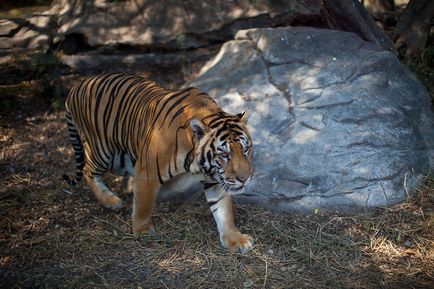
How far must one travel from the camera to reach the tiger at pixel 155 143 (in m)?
3.95

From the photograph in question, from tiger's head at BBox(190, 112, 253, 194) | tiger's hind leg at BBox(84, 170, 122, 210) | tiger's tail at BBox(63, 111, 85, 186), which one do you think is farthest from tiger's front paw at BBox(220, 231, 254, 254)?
tiger's tail at BBox(63, 111, 85, 186)

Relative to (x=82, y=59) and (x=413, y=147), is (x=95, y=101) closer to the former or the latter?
(x=82, y=59)

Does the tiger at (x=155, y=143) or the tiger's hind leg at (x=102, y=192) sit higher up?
the tiger at (x=155, y=143)

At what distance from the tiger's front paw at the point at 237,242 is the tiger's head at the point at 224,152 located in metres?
0.50

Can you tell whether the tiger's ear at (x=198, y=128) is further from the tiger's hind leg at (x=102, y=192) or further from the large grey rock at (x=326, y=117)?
the tiger's hind leg at (x=102, y=192)

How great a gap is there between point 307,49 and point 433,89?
170 centimetres

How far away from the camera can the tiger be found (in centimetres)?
395

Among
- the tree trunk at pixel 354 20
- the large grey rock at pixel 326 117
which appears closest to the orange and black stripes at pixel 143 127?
the large grey rock at pixel 326 117

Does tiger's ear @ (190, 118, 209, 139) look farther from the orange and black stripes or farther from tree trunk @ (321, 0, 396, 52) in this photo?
tree trunk @ (321, 0, 396, 52)

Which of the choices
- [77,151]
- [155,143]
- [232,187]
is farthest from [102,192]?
[232,187]

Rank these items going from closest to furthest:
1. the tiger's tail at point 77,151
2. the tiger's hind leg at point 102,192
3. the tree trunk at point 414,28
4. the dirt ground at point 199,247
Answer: the dirt ground at point 199,247 → the tiger's hind leg at point 102,192 → the tiger's tail at point 77,151 → the tree trunk at point 414,28

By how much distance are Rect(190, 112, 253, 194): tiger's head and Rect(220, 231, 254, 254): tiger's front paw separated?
50cm

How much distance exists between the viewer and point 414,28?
23.3 ft

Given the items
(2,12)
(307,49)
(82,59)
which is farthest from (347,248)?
(2,12)
